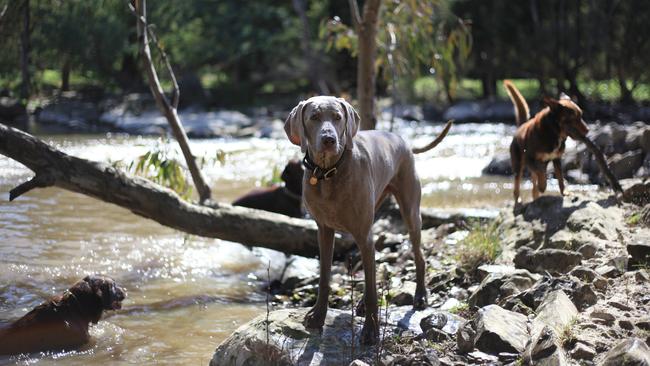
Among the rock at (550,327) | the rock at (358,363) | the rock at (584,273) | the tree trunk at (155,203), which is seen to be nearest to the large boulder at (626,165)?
the tree trunk at (155,203)

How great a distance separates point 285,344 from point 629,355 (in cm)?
199

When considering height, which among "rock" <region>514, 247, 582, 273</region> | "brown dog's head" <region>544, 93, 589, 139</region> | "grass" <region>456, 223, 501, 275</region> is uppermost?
"brown dog's head" <region>544, 93, 589, 139</region>

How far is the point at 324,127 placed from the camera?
4.42 m

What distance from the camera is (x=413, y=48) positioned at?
469 inches

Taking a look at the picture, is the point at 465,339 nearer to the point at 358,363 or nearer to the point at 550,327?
the point at 550,327

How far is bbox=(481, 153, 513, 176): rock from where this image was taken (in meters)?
14.4

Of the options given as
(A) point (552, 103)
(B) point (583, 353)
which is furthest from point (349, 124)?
(A) point (552, 103)

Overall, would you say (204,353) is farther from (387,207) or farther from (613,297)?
(387,207)

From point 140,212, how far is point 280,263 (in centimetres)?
178

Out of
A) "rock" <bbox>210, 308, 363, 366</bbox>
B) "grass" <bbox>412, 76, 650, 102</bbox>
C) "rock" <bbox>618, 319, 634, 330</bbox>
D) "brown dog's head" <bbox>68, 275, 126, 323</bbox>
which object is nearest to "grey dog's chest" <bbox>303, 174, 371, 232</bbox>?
"rock" <bbox>210, 308, 363, 366</bbox>

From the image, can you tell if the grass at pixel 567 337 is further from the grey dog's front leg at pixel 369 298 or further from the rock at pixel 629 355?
the grey dog's front leg at pixel 369 298

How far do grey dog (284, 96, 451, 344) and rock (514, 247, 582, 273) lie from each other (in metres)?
1.65

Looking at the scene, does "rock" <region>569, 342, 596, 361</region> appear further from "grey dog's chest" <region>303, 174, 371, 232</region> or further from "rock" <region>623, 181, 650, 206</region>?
"rock" <region>623, 181, 650, 206</region>

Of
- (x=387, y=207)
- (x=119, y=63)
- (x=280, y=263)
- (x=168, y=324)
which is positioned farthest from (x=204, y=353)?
(x=119, y=63)
